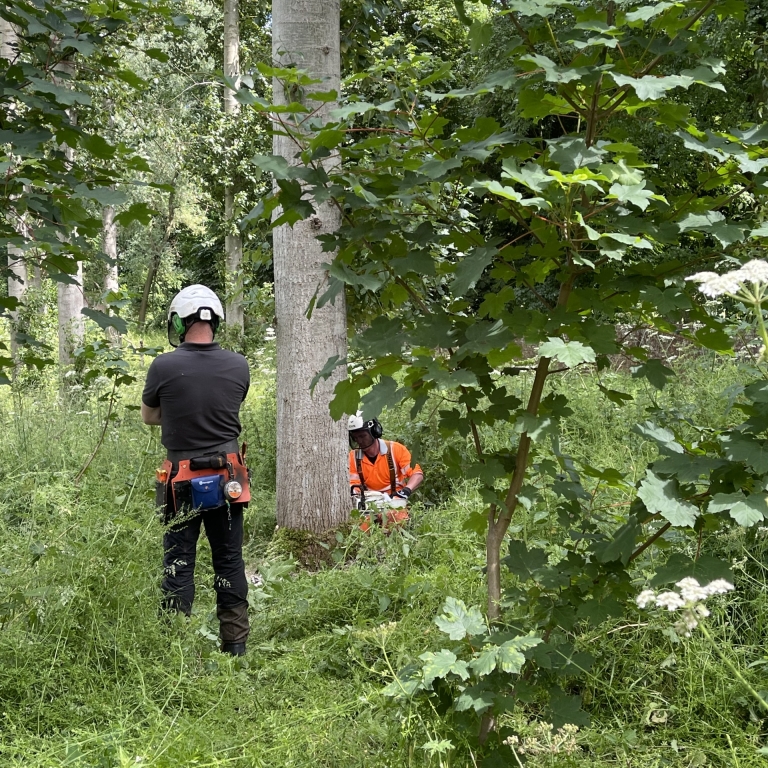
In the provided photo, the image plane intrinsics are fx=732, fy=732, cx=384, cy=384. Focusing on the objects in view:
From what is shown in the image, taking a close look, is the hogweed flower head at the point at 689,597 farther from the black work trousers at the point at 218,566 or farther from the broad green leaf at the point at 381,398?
the black work trousers at the point at 218,566

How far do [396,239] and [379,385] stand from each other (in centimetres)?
43

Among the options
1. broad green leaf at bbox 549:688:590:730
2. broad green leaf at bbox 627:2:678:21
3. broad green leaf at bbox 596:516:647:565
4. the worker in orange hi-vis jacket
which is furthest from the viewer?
the worker in orange hi-vis jacket

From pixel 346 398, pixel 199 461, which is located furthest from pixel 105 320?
pixel 346 398

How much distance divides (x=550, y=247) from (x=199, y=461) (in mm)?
2474

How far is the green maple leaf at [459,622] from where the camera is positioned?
6.66 feet

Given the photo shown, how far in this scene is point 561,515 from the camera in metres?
2.32

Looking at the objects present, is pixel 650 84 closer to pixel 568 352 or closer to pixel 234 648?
pixel 568 352

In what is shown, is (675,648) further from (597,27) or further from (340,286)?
(597,27)

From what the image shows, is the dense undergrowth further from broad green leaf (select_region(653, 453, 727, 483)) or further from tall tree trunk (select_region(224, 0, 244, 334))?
tall tree trunk (select_region(224, 0, 244, 334))

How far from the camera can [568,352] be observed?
1698mm

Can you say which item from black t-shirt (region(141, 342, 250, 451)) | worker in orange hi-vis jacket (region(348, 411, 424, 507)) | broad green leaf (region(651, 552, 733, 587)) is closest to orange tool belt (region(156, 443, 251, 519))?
black t-shirt (region(141, 342, 250, 451))

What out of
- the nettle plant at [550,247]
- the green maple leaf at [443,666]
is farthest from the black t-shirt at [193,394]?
the green maple leaf at [443,666]

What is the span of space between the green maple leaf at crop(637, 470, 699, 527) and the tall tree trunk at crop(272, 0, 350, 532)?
2.90 m

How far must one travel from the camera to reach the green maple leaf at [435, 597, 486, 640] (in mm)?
2031
